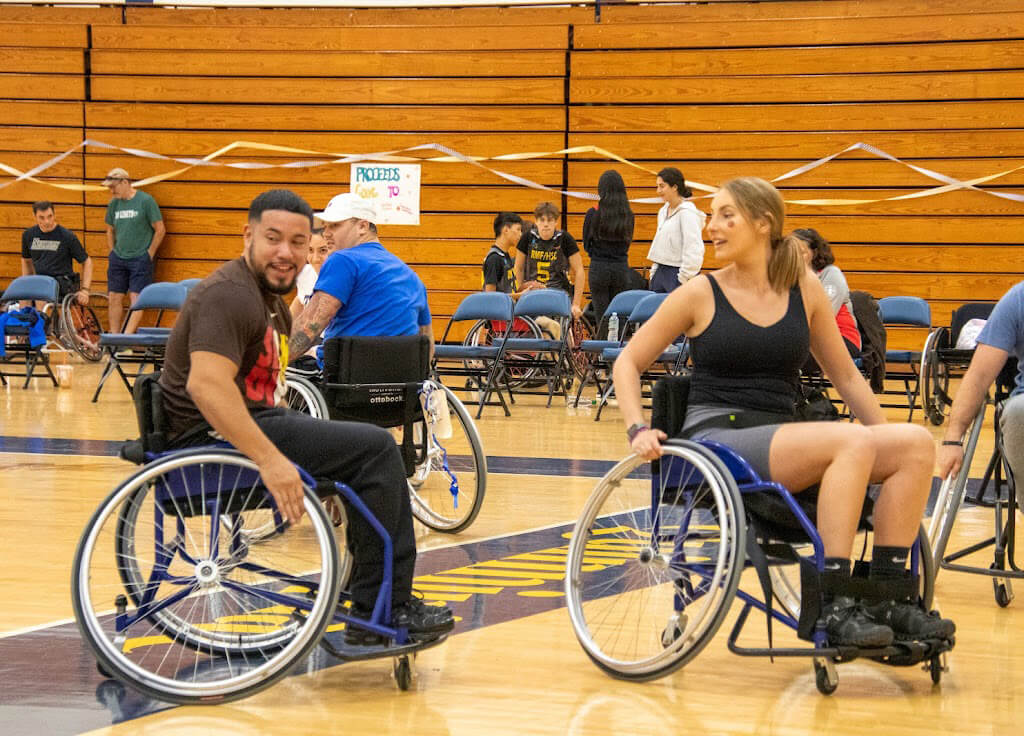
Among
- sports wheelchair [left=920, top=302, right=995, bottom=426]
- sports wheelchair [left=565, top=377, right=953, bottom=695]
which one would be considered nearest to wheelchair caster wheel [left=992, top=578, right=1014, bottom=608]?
sports wheelchair [left=565, top=377, right=953, bottom=695]

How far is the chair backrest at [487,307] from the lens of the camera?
28.6 feet

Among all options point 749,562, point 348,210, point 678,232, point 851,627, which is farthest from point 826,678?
point 678,232

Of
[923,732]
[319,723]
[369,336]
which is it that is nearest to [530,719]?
[319,723]

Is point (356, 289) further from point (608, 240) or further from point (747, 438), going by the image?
point (608, 240)

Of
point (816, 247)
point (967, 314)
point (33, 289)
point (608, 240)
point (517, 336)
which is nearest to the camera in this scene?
point (816, 247)

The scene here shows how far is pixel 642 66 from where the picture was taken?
1130 cm

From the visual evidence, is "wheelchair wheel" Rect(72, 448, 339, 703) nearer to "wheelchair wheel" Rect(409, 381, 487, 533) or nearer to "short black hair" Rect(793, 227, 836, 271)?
"wheelchair wheel" Rect(409, 381, 487, 533)

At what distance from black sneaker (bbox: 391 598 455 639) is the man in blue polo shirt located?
1.73 meters

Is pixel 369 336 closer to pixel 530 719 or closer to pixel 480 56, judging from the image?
pixel 530 719

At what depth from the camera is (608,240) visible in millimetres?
9492

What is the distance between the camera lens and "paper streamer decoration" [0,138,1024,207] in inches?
425

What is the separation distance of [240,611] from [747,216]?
1523 millimetres

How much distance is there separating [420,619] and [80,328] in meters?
9.75

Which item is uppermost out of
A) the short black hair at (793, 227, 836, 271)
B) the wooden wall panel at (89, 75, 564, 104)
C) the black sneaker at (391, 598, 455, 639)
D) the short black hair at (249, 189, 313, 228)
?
the wooden wall panel at (89, 75, 564, 104)
